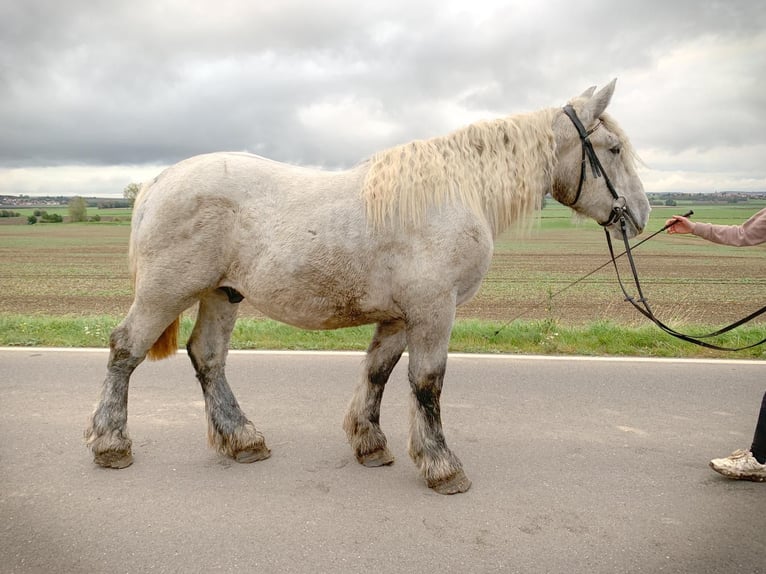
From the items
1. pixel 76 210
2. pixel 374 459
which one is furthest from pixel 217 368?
pixel 76 210

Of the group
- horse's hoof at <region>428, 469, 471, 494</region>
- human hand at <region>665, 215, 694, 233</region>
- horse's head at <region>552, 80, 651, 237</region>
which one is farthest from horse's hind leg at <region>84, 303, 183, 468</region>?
human hand at <region>665, 215, 694, 233</region>

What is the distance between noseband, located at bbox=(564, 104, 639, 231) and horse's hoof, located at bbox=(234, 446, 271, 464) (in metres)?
2.46

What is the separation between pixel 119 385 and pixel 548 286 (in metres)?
12.2

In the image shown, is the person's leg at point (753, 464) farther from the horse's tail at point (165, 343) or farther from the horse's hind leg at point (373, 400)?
the horse's tail at point (165, 343)

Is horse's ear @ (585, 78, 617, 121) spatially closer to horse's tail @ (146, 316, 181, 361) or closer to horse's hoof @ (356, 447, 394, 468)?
horse's hoof @ (356, 447, 394, 468)

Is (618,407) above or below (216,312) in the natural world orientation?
below

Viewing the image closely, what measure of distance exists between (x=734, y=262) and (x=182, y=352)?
2431 cm

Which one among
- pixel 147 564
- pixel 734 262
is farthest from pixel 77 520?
pixel 734 262

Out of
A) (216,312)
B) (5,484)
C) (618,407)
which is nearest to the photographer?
(5,484)

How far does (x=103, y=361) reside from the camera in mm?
5598

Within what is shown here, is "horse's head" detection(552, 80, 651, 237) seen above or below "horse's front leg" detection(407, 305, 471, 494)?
above

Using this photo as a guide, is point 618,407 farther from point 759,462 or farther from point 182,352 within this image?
point 182,352

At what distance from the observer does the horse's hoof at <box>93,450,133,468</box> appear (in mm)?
3381

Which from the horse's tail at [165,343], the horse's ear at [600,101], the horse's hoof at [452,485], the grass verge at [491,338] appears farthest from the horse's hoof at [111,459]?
the horse's ear at [600,101]
